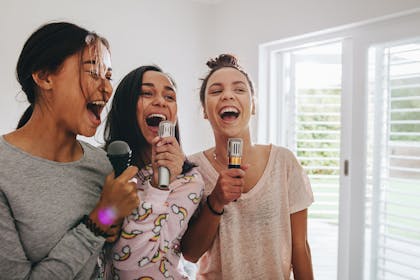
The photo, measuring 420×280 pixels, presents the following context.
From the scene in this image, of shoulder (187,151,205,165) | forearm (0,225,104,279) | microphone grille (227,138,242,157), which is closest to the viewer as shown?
forearm (0,225,104,279)

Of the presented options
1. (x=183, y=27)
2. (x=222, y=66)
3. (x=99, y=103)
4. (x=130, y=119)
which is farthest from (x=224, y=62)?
(x=183, y=27)

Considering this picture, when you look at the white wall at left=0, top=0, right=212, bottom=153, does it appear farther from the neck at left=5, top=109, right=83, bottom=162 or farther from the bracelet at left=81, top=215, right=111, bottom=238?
the bracelet at left=81, top=215, right=111, bottom=238

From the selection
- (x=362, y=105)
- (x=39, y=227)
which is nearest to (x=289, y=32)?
(x=362, y=105)

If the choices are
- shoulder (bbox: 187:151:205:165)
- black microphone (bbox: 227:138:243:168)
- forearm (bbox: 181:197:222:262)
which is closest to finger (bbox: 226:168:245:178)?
black microphone (bbox: 227:138:243:168)

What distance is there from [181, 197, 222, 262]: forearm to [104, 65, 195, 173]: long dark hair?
14 centimetres

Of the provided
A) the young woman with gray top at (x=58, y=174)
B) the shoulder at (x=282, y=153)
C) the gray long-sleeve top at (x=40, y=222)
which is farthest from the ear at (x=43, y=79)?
the shoulder at (x=282, y=153)

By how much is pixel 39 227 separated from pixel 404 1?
→ 178 cm

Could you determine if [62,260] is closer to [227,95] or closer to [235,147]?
[235,147]

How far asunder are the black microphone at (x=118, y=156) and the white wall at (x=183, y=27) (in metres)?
1.26

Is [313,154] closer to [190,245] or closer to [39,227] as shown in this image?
[190,245]

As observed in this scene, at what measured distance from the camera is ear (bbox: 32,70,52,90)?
2.53ft

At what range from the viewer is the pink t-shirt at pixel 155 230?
824mm

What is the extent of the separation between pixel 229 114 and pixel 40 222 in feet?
1.97

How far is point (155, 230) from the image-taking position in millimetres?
838
